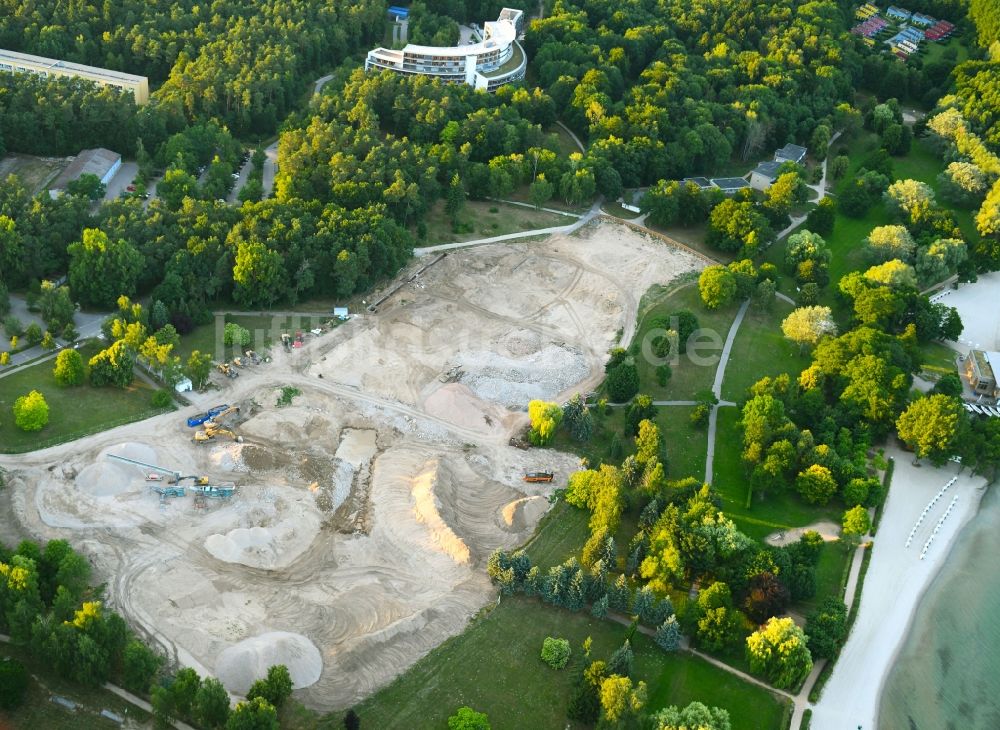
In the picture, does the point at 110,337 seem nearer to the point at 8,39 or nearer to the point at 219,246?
the point at 219,246

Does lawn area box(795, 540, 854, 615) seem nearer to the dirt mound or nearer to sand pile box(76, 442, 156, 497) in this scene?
the dirt mound

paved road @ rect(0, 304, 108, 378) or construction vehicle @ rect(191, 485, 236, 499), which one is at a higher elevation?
paved road @ rect(0, 304, 108, 378)

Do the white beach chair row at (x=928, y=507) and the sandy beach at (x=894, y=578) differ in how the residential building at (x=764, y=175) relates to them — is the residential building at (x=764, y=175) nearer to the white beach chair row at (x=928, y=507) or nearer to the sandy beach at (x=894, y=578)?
the sandy beach at (x=894, y=578)

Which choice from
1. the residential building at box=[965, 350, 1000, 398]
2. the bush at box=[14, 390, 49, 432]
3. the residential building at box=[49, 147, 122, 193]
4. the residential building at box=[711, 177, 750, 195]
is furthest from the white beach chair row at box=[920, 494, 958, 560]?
the residential building at box=[49, 147, 122, 193]

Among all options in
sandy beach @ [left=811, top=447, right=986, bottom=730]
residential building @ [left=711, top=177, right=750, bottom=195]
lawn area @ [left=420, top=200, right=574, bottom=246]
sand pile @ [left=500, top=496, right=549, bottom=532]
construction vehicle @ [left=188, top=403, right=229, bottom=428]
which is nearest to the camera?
sandy beach @ [left=811, top=447, right=986, bottom=730]

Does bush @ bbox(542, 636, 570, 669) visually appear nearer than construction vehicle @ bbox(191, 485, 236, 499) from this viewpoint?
Yes

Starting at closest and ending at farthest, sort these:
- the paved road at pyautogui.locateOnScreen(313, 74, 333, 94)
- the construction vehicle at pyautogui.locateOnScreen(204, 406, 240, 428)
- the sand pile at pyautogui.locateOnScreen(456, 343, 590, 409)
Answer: the construction vehicle at pyautogui.locateOnScreen(204, 406, 240, 428) < the sand pile at pyautogui.locateOnScreen(456, 343, 590, 409) < the paved road at pyautogui.locateOnScreen(313, 74, 333, 94)

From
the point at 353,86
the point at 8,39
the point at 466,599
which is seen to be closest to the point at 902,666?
the point at 466,599
